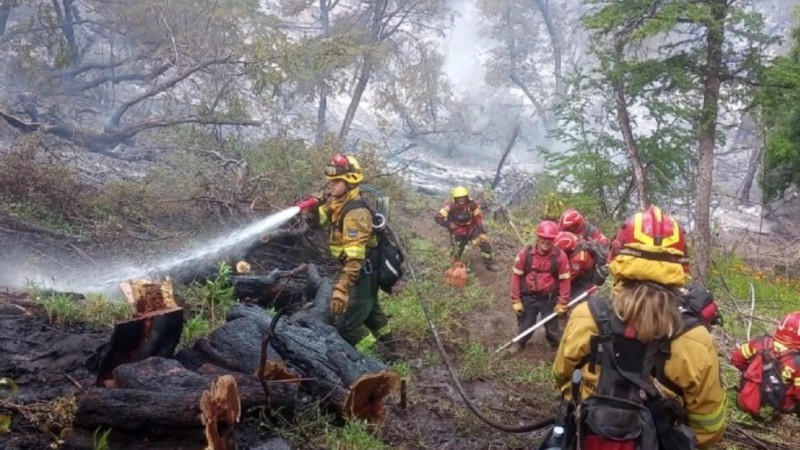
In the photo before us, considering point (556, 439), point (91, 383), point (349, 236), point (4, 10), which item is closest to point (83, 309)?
point (91, 383)

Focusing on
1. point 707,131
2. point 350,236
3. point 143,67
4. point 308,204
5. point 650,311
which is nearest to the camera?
point 650,311

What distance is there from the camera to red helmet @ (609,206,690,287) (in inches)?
108

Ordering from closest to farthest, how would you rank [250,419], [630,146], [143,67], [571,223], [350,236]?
[250,419] < [350,236] < [571,223] < [630,146] < [143,67]

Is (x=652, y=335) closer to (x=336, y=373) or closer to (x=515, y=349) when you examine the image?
(x=336, y=373)

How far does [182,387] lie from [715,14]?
1007 cm

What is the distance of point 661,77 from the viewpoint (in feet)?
36.7

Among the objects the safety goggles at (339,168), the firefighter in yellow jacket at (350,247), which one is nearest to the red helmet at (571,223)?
the firefighter in yellow jacket at (350,247)

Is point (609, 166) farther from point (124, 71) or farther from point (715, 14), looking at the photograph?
point (124, 71)

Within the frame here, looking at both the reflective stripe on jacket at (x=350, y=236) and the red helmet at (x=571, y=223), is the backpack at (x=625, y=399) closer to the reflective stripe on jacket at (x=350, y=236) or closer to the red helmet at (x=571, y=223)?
the reflective stripe on jacket at (x=350, y=236)

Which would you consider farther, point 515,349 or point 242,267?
point 242,267

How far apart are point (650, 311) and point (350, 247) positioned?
3.14 m

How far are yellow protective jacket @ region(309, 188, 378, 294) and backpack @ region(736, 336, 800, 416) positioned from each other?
12.1ft

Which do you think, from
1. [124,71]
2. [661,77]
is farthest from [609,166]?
[124,71]

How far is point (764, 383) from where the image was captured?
18.4 feet
